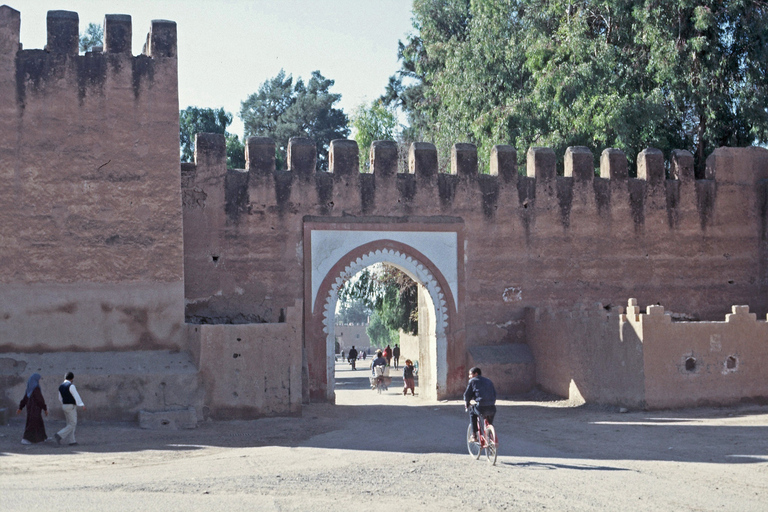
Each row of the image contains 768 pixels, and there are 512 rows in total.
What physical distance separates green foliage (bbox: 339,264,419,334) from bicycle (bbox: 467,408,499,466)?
1279 centimetres

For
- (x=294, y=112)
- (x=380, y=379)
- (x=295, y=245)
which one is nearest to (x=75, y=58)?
(x=295, y=245)

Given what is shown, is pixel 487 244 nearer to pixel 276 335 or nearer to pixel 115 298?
pixel 276 335

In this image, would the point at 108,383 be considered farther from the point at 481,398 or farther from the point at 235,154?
the point at 235,154

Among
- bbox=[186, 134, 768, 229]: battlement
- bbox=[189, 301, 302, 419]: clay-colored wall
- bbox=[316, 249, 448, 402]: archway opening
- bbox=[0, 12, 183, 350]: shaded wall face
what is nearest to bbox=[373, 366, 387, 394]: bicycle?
bbox=[316, 249, 448, 402]: archway opening

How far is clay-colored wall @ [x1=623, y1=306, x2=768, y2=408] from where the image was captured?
14.1m

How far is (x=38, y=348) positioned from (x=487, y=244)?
778cm

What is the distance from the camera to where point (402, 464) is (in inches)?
400

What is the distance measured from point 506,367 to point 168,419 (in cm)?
649

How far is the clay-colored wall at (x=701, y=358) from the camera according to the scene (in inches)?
554

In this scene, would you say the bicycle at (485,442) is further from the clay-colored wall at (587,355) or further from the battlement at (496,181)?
the battlement at (496,181)

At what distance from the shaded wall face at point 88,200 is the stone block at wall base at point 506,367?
18.1 feet

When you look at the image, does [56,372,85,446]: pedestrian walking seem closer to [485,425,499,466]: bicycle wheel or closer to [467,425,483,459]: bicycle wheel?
[467,425,483,459]: bicycle wheel

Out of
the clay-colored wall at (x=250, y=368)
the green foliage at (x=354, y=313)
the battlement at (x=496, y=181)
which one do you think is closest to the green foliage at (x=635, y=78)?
the battlement at (x=496, y=181)

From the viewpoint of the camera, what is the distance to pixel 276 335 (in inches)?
535
